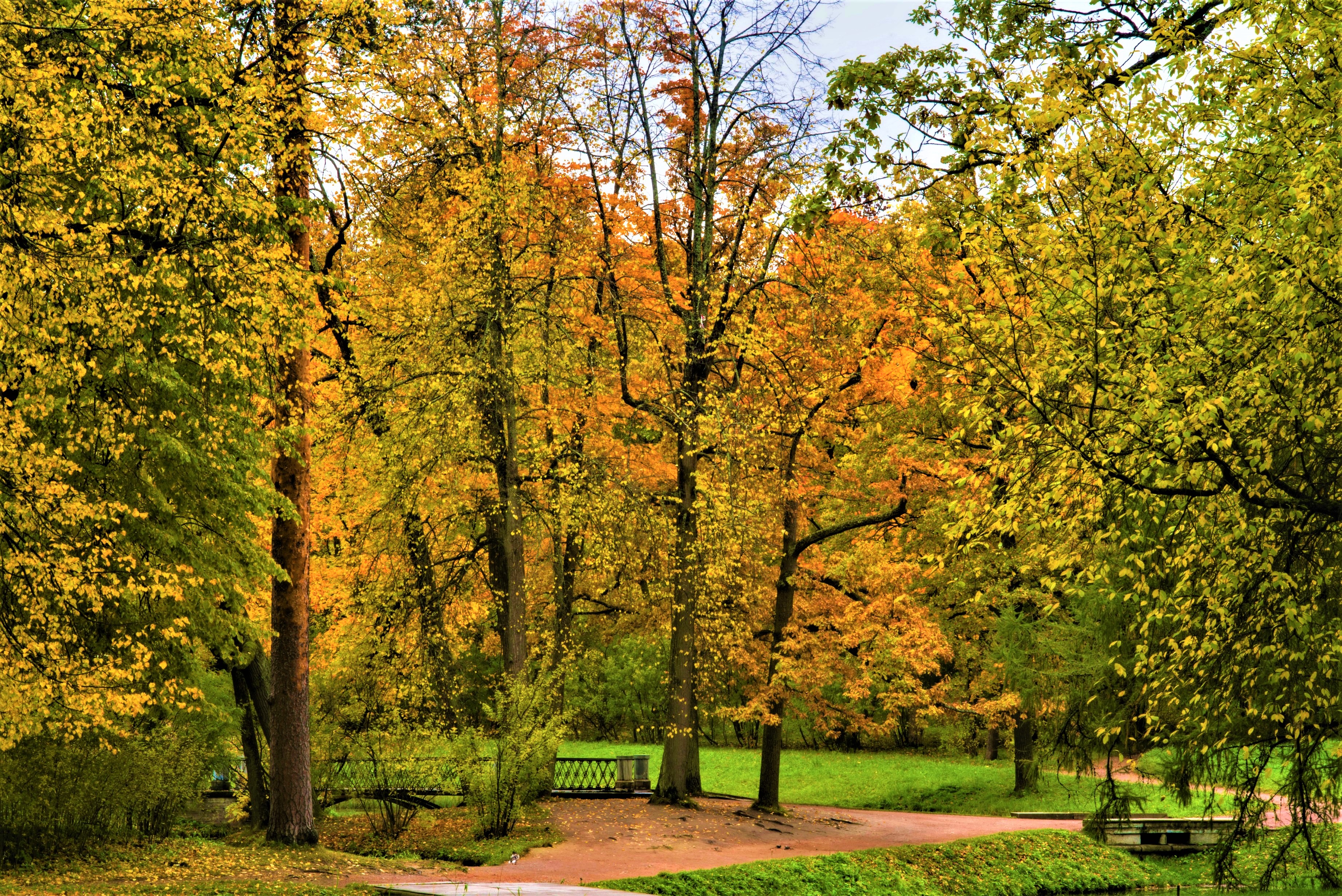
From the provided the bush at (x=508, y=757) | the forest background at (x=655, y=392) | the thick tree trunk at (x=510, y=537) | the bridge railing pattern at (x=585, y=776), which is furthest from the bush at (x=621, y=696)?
the bush at (x=508, y=757)

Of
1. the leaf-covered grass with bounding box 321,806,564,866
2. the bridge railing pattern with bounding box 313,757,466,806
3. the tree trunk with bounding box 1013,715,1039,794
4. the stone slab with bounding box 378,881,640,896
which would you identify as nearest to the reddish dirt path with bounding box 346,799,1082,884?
the leaf-covered grass with bounding box 321,806,564,866

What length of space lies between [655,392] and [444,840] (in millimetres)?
9319

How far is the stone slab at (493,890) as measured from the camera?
10.1 meters

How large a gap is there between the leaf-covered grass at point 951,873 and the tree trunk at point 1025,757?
13.0ft

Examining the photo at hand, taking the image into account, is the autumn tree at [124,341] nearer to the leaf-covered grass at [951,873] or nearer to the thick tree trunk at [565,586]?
the leaf-covered grass at [951,873]

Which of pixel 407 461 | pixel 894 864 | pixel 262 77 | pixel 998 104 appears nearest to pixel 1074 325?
pixel 998 104

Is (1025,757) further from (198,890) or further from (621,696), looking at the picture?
(621,696)

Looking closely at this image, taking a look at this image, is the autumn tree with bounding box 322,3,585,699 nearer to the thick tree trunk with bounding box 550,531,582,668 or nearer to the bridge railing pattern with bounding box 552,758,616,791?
the thick tree trunk with bounding box 550,531,582,668

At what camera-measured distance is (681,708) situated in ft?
69.6

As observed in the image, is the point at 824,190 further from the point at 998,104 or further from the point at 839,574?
the point at 839,574

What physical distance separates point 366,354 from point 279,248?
22.1ft

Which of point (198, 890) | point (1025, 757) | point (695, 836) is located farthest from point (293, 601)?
point (1025, 757)

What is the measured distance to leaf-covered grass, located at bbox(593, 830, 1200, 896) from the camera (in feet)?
47.9

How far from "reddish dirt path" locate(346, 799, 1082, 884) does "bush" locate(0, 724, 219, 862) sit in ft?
13.6
